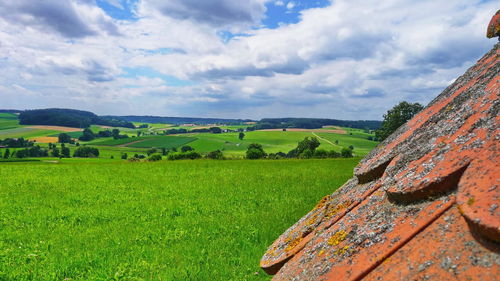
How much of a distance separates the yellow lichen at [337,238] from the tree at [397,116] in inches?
2859

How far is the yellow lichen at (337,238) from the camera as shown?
331cm

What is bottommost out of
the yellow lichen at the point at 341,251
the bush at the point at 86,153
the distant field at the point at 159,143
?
the bush at the point at 86,153

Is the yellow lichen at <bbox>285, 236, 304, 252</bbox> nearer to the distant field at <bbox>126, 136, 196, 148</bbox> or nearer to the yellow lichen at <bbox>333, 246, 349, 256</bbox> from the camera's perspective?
the yellow lichen at <bbox>333, 246, 349, 256</bbox>

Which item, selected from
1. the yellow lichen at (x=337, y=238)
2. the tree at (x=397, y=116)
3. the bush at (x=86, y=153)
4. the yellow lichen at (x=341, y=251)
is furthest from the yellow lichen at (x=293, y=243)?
the bush at (x=86, y=153)

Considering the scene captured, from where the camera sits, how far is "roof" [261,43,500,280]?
6.40ft

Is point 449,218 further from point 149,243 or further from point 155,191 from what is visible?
point 155,191

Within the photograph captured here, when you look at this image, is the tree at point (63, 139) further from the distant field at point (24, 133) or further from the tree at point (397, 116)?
the tree at point (397, 116)

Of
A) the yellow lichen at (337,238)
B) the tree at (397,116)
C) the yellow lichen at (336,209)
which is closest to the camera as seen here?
the yellow lichen at (337,238)

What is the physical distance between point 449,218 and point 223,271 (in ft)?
18.9

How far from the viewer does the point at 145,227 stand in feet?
36.2

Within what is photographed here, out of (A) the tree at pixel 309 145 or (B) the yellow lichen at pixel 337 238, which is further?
(A) the tree at pixel 309 145

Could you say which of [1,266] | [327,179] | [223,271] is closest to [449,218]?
[223,271]

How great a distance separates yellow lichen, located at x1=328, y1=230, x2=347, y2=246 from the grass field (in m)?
3.93

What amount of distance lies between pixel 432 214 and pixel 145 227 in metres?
10.4
